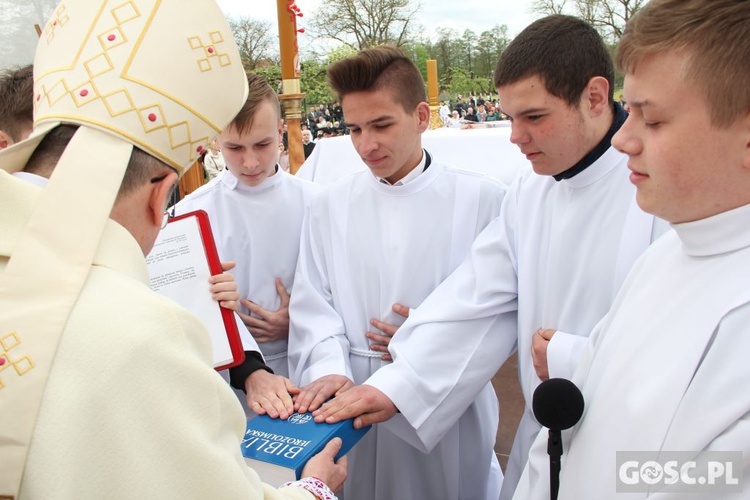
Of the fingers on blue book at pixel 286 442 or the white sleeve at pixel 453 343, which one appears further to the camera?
the white sleeve at pixel 453 343

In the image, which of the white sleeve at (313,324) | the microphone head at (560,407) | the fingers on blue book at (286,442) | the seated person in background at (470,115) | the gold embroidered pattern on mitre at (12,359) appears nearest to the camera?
the gold embroidered pattern on mitre at (12,359)

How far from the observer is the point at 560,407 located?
4.54ft

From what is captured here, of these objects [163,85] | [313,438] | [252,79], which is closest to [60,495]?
[163,85]

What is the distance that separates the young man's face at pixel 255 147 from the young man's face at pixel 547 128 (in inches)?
44.7

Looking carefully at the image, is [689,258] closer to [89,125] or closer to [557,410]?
[557,410]

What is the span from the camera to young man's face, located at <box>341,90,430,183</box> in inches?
104

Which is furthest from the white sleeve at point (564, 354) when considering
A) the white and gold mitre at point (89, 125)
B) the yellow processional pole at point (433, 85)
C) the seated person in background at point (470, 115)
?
the seated person in background at point (470, 115)

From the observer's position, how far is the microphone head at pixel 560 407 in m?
1.38

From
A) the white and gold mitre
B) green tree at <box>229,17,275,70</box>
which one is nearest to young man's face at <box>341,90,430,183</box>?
the white and gold mitre

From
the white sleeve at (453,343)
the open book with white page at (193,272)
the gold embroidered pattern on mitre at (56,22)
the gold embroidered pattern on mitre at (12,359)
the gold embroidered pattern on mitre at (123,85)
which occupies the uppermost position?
the gold embroidered pattern on mitre at (56,22)

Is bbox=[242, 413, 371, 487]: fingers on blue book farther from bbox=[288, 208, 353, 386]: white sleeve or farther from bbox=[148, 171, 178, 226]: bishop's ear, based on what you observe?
bbox=[148, 171, 178, 226]: bishop's ear

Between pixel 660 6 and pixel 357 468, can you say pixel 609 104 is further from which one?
pixel 357 468

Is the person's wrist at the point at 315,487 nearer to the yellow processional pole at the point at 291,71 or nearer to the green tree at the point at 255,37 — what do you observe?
the yellow processional pole at the point at 291,71

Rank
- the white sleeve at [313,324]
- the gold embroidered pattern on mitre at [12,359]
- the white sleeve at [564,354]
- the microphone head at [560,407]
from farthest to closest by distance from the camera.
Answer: the white sleeve at [313,324], the white sleeve at [564,354], the microphone head at [560,407], the gold embroidered pattern on mitre at [12,359]
